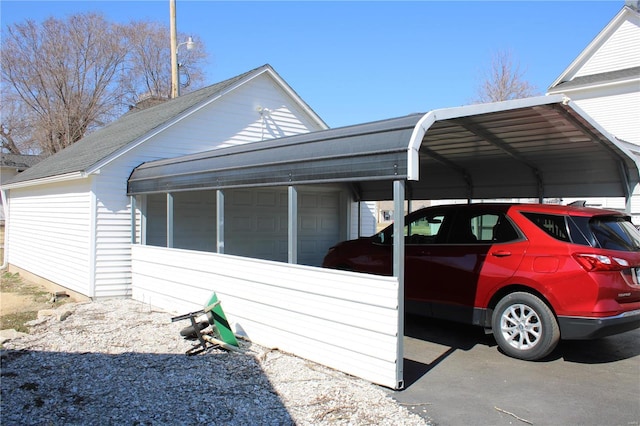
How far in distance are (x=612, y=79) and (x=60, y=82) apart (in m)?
33.4

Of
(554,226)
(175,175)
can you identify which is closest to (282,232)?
(175,175)

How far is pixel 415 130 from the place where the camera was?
15.2ft

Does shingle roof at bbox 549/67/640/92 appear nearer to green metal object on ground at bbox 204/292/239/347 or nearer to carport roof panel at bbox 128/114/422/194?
carport roof panel at bbox 128/114/422/194

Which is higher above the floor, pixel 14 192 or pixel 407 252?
pixel 14 192

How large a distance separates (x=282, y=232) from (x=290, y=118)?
301 centimetres

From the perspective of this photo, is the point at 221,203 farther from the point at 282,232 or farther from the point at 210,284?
the point at 282,232

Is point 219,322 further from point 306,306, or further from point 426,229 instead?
point 426,229

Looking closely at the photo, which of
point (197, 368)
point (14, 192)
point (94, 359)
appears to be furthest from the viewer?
point (14, 192)

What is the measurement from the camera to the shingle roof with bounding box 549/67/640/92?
1648cm

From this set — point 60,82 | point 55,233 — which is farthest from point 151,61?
point 55,233

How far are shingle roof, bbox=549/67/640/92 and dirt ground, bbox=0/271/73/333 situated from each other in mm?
17569

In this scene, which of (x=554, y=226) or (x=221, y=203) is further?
(x=221, y=203)

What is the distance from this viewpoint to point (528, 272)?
5.51 metres

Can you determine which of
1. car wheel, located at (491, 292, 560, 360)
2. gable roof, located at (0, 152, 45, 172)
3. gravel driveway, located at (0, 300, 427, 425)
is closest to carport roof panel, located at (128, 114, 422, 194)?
gravel driveway, located at (0, 300, 427, 425)
